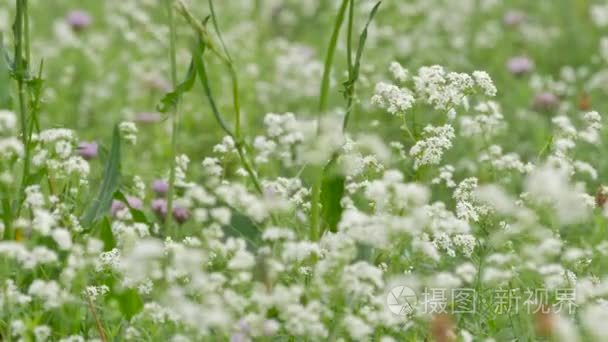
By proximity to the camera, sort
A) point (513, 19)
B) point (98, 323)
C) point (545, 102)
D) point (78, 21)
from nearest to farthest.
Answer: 1. point (98, 323)
2. point (545, 102)
3. point (78, 21)
4. point (513, 19)

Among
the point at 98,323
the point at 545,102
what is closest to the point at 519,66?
the point at 545,102

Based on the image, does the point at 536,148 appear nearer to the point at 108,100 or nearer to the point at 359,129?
the point at 359,129

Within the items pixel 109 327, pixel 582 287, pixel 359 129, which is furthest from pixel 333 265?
pixel 359 129

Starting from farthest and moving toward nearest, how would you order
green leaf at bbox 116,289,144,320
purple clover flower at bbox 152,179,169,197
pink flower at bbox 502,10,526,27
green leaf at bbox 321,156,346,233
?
pink flower at bbox 502,10,526,27
purple clover flower at bbox 152,179,169,197
green leaf at bbox 321,156,346,233
green leaf at bbox 116,289,144,320

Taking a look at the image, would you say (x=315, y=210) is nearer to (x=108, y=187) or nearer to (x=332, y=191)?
(x=332, y=191)

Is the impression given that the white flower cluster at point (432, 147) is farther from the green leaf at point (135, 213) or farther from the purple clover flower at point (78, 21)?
the purple clover flower at point (78, 21)

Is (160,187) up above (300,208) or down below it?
above

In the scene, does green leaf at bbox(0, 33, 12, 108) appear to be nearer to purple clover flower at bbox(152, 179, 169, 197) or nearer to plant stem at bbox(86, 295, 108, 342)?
plant stem at bbox(86, 295, 108, 342)

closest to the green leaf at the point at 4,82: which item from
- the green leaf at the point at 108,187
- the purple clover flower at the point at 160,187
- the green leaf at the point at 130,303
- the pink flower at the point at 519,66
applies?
the green leaf at the point at 108,187

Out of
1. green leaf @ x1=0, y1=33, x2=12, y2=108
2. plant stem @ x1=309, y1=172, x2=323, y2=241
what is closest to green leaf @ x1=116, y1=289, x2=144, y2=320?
plant stem @ x1=309, y1=172, x2=323, y2=241
